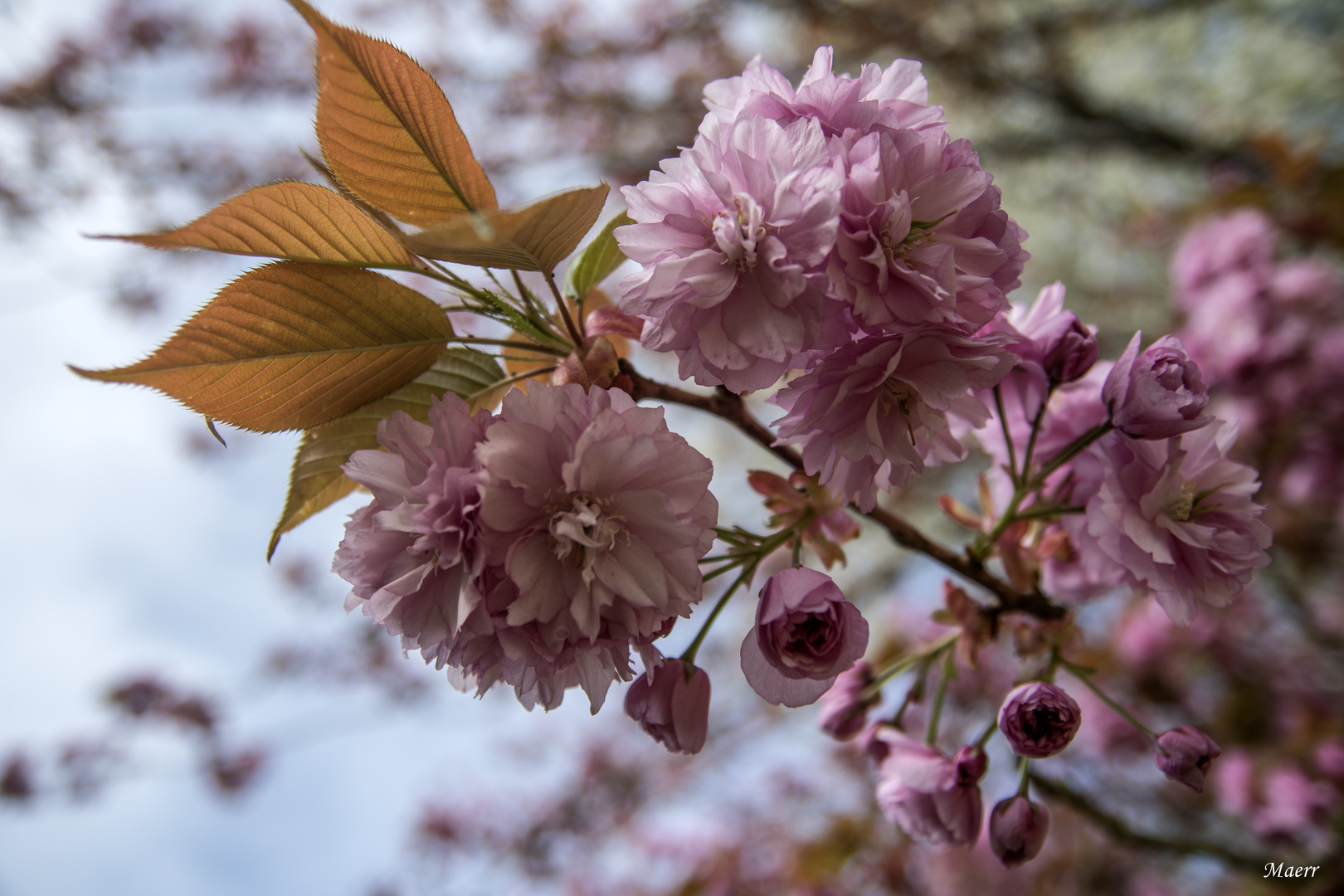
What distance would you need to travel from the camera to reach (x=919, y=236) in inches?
20.9

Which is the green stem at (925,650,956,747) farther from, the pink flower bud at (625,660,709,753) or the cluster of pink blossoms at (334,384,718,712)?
the cluster of pink blossoms at (334,384,718,712)

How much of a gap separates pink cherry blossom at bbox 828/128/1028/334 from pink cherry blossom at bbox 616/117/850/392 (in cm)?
2

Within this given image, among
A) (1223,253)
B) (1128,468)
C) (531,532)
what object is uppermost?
(531,532)

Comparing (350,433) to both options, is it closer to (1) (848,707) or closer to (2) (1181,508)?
(1) (848,707)

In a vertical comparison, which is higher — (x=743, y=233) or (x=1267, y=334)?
(x=743, y=233)

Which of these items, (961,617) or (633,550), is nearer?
(633,550)

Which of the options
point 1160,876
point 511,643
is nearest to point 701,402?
point 511,643

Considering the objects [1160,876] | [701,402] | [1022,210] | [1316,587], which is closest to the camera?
[701,402]

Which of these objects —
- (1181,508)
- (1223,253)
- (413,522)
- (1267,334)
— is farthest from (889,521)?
(1223,253)

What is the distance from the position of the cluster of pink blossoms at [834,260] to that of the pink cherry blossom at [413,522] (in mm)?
159

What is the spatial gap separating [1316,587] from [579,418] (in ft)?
12.8

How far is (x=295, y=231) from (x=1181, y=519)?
782 millimetres

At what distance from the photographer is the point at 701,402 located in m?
0.68

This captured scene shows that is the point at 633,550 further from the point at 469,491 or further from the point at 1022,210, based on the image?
the point at 1022,210
